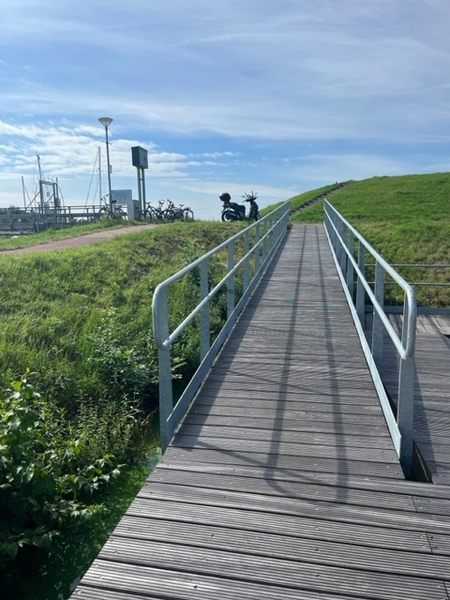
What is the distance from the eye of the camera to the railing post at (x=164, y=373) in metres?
3.34

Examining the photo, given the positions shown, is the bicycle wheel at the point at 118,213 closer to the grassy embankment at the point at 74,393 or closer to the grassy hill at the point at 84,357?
the grassy hill at the point at 84,357

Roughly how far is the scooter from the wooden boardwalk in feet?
55.2

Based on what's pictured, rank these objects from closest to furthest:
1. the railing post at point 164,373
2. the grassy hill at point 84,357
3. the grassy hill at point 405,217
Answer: the railing post at point 164,373 < the grassy hill at point 84,357 < the grassy hill at point 405,217

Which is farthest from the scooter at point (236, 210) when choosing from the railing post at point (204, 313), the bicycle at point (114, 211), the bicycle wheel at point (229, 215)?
the railing post at point (204, 313)

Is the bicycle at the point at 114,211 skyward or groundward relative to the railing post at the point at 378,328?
skyward

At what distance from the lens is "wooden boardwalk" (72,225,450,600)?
7.42 ft

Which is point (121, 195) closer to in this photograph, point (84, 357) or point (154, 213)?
point (154, 213)

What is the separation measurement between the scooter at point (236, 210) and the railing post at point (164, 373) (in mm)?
17901

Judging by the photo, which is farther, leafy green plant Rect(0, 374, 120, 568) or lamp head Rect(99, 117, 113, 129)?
lamp head Rect(99, 117, 113, 129)

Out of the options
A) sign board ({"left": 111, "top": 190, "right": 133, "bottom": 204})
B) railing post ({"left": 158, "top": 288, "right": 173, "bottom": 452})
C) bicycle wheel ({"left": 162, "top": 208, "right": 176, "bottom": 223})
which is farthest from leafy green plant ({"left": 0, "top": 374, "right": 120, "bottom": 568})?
sign board ({"left": 111, "top": 190, "right": 133, "bottom": 204})

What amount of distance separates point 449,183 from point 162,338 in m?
40.0

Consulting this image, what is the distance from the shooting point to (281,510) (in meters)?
2.74

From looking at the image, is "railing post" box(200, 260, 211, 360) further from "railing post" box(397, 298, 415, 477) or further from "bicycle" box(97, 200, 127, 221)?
"bicycle" box(97, 200, 127, 221)

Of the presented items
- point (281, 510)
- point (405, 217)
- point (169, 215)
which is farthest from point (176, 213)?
point (281, 510)
